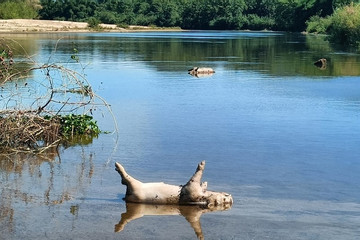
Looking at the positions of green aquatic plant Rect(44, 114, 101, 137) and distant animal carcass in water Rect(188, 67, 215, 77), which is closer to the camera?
green aquatic plant Rect(44, 114, 101, 137)

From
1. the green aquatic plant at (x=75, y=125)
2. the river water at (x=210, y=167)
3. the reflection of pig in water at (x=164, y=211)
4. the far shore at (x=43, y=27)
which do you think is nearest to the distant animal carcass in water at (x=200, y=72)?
the river water at (x=210, y=167)

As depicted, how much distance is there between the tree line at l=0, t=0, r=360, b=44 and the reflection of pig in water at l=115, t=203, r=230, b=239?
326 ft

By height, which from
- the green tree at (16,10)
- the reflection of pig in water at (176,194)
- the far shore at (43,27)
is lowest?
the far shore at (43,27)

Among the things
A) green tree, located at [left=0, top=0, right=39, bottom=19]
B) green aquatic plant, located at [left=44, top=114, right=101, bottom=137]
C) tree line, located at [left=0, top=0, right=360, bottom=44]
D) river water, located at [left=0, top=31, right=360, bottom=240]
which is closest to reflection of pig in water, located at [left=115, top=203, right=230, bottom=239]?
river water, located at [left=0, top=31, right=360, bottom=240]

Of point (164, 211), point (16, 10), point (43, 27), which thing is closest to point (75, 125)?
point (164, 211)

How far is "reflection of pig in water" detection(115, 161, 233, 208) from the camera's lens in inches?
366

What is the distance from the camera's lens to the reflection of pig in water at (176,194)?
930cm

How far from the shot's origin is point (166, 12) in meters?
125

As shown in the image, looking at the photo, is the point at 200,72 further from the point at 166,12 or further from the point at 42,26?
the point at 166,12

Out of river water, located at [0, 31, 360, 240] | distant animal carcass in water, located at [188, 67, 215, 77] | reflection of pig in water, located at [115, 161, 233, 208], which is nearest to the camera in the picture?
river water, located at [0, 31, 360, 240]

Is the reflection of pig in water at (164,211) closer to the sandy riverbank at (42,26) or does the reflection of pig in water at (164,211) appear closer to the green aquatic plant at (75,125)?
the green aquatic plant at (75,125)

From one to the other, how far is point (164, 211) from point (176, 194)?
1.17 ft

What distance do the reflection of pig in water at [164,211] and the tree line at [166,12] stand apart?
99.5 m

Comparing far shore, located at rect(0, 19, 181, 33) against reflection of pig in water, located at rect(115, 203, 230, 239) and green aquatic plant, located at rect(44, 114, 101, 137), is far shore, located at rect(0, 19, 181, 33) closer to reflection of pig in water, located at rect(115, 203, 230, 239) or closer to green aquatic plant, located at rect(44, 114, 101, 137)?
green aquatic plant, located at rect(44, 114, 101, 137)
